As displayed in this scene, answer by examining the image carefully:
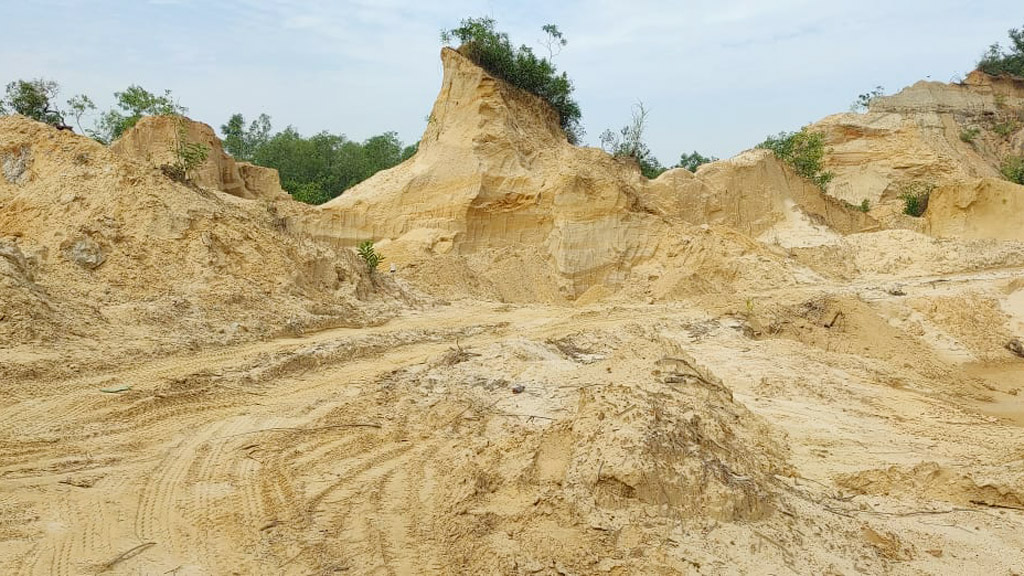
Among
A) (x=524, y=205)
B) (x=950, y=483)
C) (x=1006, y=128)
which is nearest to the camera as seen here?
(x=950, y=483)

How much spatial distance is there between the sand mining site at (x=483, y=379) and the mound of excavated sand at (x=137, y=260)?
0.05 meters

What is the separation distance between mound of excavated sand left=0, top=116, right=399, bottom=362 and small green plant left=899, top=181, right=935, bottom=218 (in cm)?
1993

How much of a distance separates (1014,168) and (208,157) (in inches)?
1146

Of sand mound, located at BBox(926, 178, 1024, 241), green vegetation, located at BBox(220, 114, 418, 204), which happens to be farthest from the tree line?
sand mound, located at BBox(926, 178, 1024, 241)

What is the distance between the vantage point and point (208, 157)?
18.3 m

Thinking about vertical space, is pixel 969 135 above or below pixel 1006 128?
below

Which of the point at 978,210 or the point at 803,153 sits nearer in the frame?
the point at 978,210

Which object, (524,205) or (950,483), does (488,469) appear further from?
(524,205)

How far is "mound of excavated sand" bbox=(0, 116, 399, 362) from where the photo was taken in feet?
24.8

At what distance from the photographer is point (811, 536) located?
371 centimetres

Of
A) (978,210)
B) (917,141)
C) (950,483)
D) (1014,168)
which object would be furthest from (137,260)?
(1014,168)

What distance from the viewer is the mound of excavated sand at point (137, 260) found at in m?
7.57

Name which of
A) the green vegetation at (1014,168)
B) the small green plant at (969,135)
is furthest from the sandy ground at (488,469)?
the small green plant at (969,135)

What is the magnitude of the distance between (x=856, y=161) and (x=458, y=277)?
22069mm
